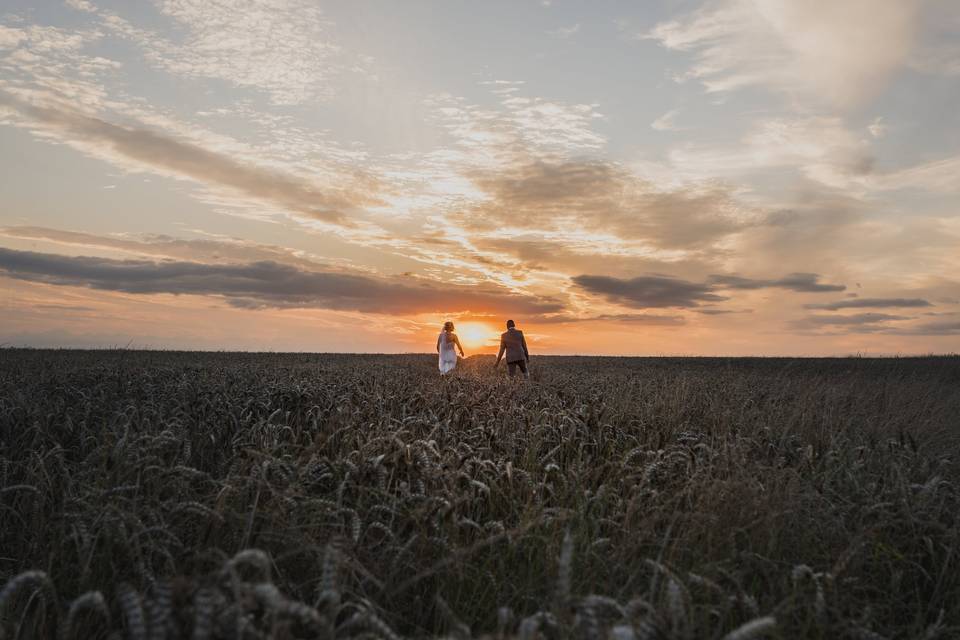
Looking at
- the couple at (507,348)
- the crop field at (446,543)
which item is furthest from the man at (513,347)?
the crop field at (446,543)

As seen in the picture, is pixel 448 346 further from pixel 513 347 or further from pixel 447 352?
pixel 513 347

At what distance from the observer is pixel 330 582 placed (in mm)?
2402

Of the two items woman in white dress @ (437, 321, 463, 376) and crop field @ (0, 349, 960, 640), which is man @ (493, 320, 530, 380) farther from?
crop field @ (0, 349, 960, 640)

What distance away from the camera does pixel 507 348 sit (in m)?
23.1

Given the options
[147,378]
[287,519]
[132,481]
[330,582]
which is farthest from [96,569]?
[147,378]

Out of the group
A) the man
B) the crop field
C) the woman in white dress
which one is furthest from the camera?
the woman in white dress

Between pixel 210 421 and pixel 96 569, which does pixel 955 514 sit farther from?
pixel 210 421

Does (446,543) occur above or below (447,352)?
below

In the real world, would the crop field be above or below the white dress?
below

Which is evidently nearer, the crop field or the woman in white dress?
the crop field

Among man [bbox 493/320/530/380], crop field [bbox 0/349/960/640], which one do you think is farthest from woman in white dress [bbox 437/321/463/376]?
crop field [bbox 0/349/960/640]

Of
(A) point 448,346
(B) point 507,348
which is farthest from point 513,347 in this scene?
(A) point 448,346

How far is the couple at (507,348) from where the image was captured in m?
22.7

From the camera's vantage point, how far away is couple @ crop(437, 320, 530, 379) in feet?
74.3
